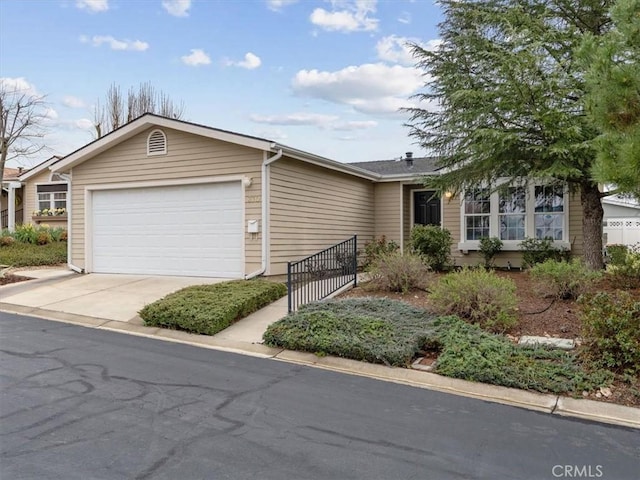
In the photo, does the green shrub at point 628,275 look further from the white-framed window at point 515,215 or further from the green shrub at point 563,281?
the white-framed window at point 515,215

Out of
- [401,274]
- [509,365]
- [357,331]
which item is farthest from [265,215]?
[509,365]

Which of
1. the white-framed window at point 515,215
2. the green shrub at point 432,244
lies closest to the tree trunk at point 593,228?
the white-framed window at point 515,215

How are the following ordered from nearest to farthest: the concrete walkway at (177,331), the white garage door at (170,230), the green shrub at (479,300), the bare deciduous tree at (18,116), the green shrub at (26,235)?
1. the concrete walkway at (177,331)
2. the green shrub at (479,300)
3. the white garage door at (170,230)
4. the green shrub at (26,235)
5. the bare deciduous tree at (18,116)

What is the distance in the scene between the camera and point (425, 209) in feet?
48.8

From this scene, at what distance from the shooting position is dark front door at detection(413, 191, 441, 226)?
14.7 meters

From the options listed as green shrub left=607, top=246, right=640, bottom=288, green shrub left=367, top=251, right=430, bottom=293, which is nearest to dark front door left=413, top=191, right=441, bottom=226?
green shrub left=607, top=246, right=640, bottom=288

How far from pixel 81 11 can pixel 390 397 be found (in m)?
12.2

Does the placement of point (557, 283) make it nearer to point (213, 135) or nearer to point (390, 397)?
point (390, 397)

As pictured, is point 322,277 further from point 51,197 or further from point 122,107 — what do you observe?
point 122,107

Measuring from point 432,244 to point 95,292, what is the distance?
7810mm

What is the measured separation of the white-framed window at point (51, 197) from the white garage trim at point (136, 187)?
1056 cm

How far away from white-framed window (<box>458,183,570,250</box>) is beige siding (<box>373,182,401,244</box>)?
7.23 feet

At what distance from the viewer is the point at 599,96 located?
4.62 metres

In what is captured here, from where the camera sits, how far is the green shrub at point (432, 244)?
461 inches
